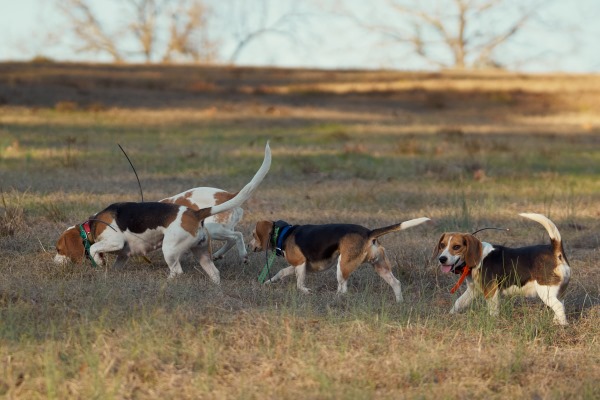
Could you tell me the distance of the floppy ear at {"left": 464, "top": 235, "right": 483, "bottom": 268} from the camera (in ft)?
22.5

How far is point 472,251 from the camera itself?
687 centimetres

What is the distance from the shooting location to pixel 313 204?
11453 millimetres

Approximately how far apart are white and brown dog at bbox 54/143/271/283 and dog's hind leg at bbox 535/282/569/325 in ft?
8.03

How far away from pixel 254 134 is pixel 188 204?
1132cm

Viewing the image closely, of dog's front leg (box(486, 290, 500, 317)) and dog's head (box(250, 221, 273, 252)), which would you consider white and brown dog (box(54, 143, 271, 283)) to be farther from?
dog's front leg (box(486, 290, 500, 317))

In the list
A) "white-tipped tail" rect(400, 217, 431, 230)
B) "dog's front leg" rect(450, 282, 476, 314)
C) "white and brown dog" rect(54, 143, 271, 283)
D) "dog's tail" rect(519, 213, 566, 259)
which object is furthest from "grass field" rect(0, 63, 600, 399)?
Result: "white-tipped tail" rect(400, 217, 431, 230)

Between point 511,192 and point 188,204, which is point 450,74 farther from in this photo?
point 188,204

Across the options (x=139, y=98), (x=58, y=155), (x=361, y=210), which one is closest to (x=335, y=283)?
(x=361, y=210)

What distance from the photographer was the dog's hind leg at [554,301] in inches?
260

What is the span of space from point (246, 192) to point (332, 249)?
2.73ft

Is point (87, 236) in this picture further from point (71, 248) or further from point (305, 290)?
point (305, 290)

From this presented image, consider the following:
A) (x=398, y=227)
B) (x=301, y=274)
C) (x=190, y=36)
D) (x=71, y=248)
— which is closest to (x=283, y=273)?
(x=301, y=274)

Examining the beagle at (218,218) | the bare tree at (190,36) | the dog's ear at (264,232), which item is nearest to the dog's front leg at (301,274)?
the dog's ear at (264,232)

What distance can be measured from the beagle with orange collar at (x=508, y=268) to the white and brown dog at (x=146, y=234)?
5.94ft
